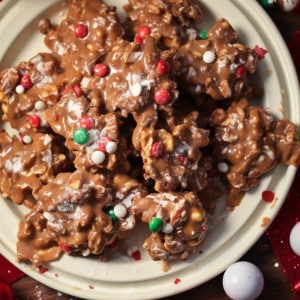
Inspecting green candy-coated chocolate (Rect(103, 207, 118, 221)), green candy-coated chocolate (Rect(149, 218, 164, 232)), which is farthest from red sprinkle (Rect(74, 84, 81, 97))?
green candy-coated chocolate (Rect(149, 218, 164, 232))

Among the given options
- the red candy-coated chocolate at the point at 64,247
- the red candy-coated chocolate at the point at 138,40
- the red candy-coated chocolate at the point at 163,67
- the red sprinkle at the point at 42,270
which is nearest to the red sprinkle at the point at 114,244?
the red candy-coated chocolate at the point at 64,247

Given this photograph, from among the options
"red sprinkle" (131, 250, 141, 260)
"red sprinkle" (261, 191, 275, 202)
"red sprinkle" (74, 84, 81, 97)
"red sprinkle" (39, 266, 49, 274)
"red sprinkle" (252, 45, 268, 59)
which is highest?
"red sprinkle" (74, 84, 81, 97)

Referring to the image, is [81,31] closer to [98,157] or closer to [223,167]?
[98,157]

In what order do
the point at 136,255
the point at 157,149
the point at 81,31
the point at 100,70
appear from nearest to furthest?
the point at 157,149 < the point at 100,70 < the point at 81,31 < the point at 136,255

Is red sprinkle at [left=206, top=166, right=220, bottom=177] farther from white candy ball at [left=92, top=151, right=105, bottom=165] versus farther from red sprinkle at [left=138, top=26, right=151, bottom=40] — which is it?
red sprinkle at [left=138, top=26, right=151, bottom=40]

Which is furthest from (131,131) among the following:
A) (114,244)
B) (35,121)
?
(114,244)

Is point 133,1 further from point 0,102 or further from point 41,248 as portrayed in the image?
point 41,248
